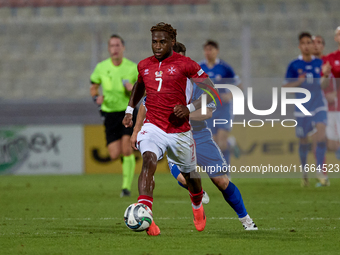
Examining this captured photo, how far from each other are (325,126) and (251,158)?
3685 millimetres

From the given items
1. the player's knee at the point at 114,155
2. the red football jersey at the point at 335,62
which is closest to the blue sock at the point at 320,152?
the red football jersey at the point at 335,62

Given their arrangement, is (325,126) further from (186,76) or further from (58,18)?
(58,18)

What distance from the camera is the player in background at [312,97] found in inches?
418

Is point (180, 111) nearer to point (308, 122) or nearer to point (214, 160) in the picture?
point (214, 160)

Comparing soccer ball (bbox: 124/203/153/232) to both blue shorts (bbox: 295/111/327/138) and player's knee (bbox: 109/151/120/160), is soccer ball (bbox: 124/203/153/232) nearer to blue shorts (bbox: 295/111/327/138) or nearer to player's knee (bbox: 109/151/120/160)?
player's knee (bbox: 109/151/120/160)

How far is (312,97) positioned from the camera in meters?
10.9

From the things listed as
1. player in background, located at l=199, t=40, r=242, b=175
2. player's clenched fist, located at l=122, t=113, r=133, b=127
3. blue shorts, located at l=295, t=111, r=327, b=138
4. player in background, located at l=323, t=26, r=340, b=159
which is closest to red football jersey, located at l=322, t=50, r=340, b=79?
player in background, located at l=323, t=26, r=340, b=159

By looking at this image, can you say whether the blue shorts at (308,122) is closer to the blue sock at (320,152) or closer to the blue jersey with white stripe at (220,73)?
the blue sock at (320,152)

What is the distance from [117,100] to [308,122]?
3.60m

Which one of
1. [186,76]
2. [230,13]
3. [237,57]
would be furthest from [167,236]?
[230,13]

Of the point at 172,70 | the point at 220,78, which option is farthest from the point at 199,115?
the point at 220,78

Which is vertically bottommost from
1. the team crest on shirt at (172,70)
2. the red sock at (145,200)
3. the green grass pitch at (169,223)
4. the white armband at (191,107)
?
the green grass pitch at (169,223)

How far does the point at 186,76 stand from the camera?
5082 mm

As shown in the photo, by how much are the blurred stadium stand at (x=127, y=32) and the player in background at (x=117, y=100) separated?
10579mm
